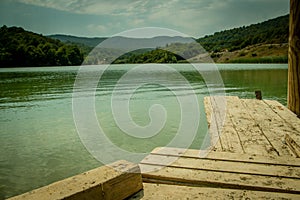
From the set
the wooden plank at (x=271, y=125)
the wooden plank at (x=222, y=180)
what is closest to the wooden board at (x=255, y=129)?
the wooden plank at (x=271, y=125)

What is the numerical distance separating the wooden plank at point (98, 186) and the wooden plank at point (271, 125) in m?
2.39

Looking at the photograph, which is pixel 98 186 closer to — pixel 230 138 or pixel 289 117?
pixel 230 138

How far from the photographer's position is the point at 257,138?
14.5 ft

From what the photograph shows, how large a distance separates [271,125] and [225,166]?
10.1 ft

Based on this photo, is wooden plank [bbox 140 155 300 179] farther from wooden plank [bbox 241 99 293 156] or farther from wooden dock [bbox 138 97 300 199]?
wooden plank [bbox 241 99 293 156]

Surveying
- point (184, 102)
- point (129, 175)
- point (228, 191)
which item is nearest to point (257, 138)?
→ point (228, 191)

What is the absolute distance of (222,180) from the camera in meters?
2.39

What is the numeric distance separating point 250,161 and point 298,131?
2.34m

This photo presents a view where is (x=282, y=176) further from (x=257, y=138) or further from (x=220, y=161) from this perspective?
Result: (x=257, y=138)

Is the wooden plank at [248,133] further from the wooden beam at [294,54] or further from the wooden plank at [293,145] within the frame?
the wooden beam at [294,54]

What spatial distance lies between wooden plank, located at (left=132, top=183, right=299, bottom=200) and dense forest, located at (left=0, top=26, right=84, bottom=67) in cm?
9108

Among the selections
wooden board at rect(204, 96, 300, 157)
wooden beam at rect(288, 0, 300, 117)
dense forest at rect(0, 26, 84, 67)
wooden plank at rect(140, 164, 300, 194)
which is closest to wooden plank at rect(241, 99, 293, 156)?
wooden board at rect(204, 96, 300, 157)

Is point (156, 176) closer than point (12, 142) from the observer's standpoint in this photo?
Yes

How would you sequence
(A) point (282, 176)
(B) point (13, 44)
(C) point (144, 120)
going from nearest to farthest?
(A) point (282, 176) → (C) point (144, 120) → (B) point (13, 44)
